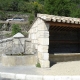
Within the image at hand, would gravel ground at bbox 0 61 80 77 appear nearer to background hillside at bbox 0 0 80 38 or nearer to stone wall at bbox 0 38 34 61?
stone wall at bbox 0 38 34 61

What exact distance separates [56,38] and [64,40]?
55 cm

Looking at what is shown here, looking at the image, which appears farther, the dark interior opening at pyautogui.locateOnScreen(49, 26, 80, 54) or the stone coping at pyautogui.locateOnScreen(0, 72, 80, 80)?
the dark interior opening at pyautogui.locateOnScreen(49, 26, 80, 54)

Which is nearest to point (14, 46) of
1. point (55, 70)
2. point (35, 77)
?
point (55, 70)

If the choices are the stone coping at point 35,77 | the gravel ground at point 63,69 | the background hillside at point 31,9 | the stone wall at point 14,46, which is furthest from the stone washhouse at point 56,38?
the background hillside at point 31,9

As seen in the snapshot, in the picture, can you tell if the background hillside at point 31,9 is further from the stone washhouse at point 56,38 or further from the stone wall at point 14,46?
the stone washhouse at point 56,38

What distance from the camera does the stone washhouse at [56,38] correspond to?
973 centimetres

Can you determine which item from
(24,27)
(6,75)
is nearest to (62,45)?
(6,75)

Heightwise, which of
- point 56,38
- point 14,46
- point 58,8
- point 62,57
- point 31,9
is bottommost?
point 62,57

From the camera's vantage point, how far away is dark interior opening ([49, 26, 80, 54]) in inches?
499

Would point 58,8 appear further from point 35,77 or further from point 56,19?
point 35,77

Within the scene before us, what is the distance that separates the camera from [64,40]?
42.0ft

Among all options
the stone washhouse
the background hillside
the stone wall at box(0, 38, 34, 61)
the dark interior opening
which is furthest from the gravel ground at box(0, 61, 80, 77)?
the background hillside

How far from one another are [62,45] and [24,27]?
17.7 m

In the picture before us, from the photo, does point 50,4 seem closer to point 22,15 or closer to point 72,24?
point 22,15
